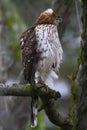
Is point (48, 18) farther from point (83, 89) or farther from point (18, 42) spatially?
point (18, 42)

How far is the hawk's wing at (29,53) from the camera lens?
266 inches

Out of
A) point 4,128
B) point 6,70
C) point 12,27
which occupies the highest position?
point 12,27

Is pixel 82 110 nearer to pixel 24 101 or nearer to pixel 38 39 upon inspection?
pixel 38 39

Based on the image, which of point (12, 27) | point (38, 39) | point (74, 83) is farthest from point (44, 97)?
point (12, 27)

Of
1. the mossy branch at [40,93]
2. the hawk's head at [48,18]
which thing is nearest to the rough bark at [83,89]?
the mossy branch at [40,93]

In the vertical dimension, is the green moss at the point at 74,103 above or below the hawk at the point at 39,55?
below

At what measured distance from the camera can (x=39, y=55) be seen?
22.3ft

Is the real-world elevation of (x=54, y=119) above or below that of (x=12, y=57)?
below

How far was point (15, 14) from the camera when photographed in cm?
1182

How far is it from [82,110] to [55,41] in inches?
35.1

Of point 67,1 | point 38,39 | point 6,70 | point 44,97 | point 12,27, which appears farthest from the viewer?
point 12,27

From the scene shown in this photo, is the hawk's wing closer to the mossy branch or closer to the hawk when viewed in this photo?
the hawk

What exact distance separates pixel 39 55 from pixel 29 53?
110mm

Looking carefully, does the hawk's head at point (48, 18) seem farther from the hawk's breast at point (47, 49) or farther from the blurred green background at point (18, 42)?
the blurred green background at point (18, 42)
